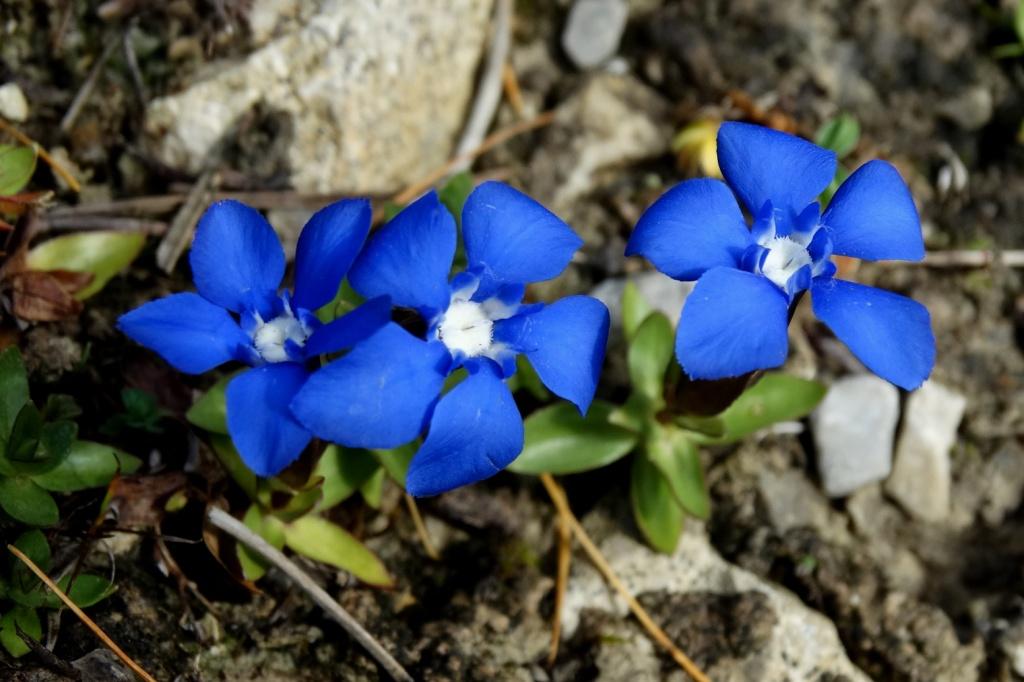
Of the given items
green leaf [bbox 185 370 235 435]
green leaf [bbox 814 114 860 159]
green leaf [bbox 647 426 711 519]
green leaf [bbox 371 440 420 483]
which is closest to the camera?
green leaf [bbox 185 370 235 435]

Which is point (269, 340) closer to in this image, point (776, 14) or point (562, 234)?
point (562, 234)

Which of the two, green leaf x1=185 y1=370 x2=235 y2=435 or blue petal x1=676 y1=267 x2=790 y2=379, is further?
green leaf x1=185 y1=370 x2=235 y2=435

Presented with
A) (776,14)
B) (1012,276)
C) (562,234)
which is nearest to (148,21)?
(562,234)

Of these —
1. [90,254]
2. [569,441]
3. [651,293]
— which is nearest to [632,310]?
[651,293]

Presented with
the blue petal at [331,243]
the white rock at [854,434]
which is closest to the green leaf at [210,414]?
the blue petal at [331,243]

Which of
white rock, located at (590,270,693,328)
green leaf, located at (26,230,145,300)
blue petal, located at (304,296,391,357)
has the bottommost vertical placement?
white rock, located at (590,270,693,328)

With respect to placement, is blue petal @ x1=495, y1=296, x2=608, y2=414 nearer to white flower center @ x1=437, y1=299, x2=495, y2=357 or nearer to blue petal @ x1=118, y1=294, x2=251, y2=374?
white flower center @ x1=437, y1=299, x2=495, y2=357

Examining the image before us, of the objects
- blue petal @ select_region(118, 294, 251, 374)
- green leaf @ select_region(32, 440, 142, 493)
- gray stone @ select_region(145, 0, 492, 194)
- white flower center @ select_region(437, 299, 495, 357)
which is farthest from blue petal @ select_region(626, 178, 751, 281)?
gray stone @ select_region(145, 0, 492, 194)
